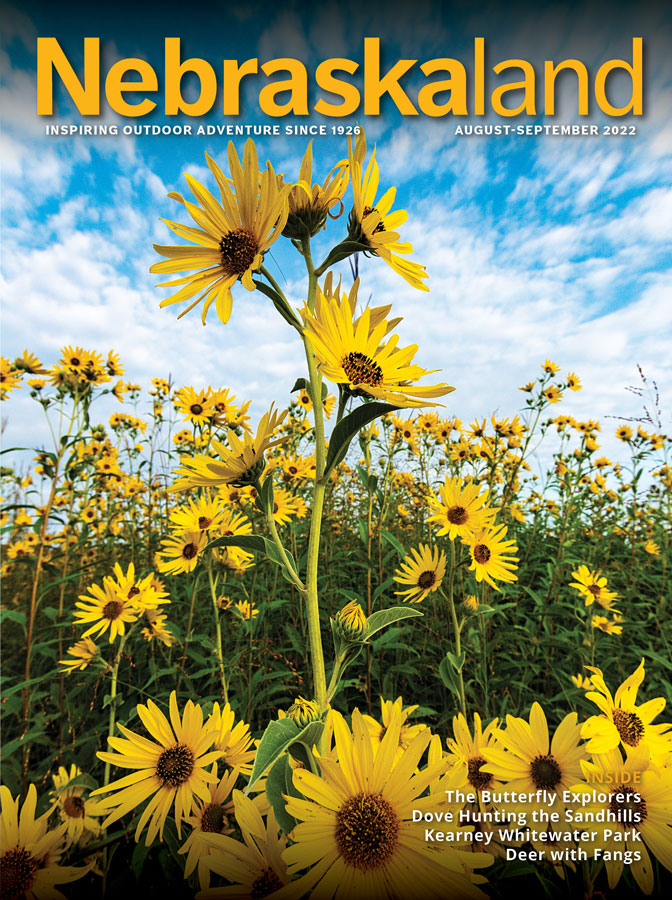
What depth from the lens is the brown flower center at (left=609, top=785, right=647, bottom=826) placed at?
2.16 ft

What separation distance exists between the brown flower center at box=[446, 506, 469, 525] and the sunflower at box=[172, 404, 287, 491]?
1.22 meters

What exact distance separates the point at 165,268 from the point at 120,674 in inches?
87.6

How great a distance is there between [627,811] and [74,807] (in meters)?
0.91

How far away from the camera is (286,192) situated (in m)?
0.66

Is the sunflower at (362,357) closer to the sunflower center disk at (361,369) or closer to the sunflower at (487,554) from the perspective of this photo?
the sunflower center disk at (361,369)

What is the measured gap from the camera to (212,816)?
28.6 inches

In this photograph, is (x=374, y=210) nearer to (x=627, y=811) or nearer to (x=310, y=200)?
(x=310, y=200)

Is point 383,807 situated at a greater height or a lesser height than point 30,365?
lesser

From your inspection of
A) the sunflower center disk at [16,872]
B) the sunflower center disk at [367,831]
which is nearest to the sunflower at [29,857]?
the sunflower center disk at [16,872]

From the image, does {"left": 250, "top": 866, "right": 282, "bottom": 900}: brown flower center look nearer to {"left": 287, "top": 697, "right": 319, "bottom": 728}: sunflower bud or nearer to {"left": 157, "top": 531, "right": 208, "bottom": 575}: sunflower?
{"left": 287, "top": 697, "right": 319, "bottom": 728}: sunflower bud

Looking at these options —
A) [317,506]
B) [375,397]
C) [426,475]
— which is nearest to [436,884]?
[317,506]

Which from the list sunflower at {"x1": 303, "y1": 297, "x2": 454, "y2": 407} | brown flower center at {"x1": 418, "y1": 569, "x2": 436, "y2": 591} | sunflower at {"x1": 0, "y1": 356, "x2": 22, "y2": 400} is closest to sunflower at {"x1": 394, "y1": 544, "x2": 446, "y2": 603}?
brown flower center at {"x1": 418, "y1": 569, "x2": 436, "y2": 591}

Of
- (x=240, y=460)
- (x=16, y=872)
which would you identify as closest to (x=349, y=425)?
(x=240, y=460)

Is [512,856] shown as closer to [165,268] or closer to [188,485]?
[188,485]
